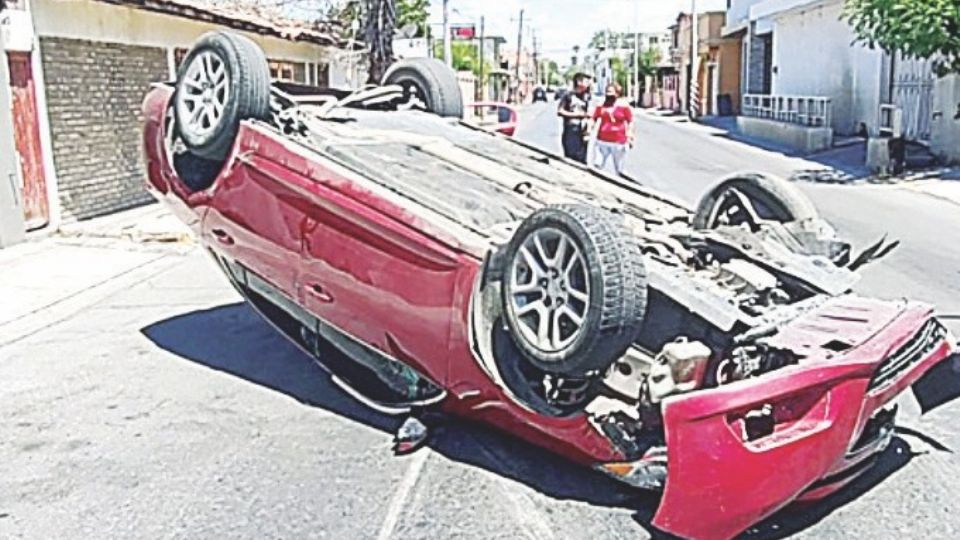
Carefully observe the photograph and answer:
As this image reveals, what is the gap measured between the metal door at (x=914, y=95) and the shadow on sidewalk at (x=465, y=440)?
62.4ft

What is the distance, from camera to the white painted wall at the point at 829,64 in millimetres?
29875

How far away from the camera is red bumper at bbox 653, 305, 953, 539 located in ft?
12.4

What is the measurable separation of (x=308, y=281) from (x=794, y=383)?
2681 mm

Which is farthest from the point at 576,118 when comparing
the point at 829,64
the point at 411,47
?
the point at 829,64

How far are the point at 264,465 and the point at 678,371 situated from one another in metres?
2.16

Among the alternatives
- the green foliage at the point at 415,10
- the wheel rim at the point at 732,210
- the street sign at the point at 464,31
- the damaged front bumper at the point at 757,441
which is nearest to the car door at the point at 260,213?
the wheel rim at the point at 732,210

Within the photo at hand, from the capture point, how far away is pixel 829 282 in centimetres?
481

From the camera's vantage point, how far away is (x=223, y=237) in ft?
20.5

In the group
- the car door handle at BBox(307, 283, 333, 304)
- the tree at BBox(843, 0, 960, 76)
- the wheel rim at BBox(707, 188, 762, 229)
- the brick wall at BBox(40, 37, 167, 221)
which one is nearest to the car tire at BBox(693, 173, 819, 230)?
the wheel rim at BBox(707, 188, 762, 229)

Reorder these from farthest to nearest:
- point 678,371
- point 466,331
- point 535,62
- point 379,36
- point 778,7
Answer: point 535,62, point 778,7, point 379,36, point 466,331, point 678,371

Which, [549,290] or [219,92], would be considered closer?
[549,290]

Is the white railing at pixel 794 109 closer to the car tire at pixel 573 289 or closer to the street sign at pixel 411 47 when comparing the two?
the street sign at pixel 411 47

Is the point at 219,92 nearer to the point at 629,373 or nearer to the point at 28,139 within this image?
the point at 629,373

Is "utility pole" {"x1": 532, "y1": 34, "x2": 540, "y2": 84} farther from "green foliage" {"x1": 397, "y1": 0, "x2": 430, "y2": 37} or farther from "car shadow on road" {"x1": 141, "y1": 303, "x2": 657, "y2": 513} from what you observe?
"car shadow on road" {"x1": 141, "y1": 303, "x2": 657, "y2": 513}
